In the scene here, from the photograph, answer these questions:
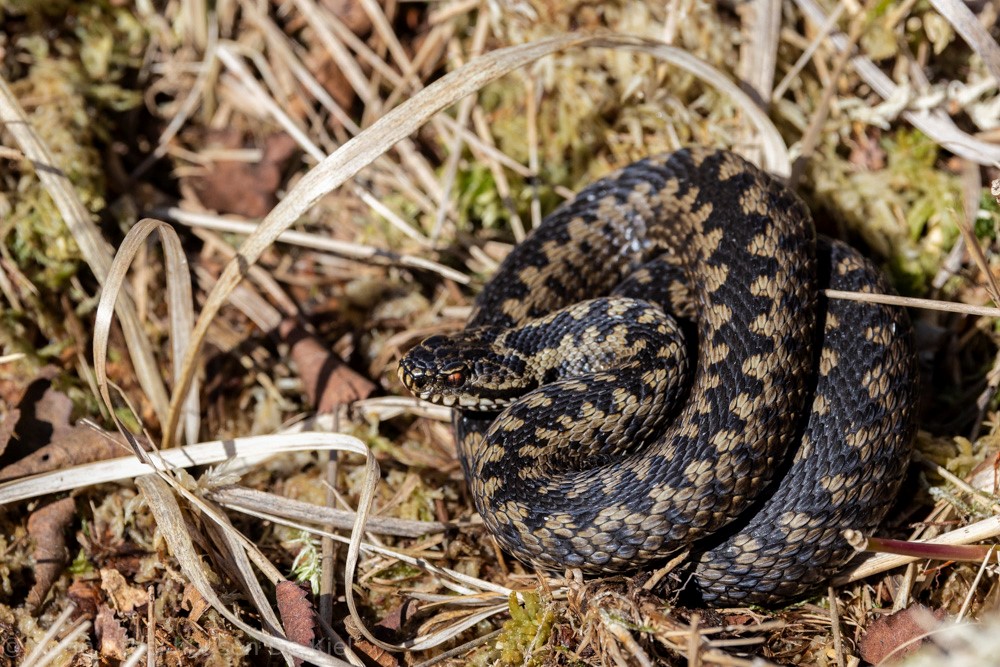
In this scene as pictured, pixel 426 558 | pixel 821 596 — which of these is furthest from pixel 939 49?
pixel 426 558

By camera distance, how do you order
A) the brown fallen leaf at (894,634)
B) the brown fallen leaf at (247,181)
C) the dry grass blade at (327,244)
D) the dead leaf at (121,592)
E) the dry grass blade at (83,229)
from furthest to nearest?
the brown fallen leaf at (247,181), the dry grass blade at (327,244), the dry grass blade at (83,229), the dead leaf at (121,592), the brown fallen leaf at (894,634)

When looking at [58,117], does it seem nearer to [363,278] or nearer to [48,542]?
[363,278]

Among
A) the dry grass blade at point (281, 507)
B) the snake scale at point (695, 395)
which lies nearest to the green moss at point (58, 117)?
the dry grass blade at point (281, 507)

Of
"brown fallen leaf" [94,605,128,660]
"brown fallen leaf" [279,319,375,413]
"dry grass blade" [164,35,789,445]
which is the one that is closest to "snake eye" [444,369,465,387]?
"brown fallen leaf" [279,319,375,413]

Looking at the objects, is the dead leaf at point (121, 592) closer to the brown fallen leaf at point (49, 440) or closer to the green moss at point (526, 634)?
the brown fallen leaf at point (49, 440)

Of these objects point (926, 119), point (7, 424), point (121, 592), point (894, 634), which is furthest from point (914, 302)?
point (7, 424)

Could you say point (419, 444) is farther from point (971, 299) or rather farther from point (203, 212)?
point (971, 299)
